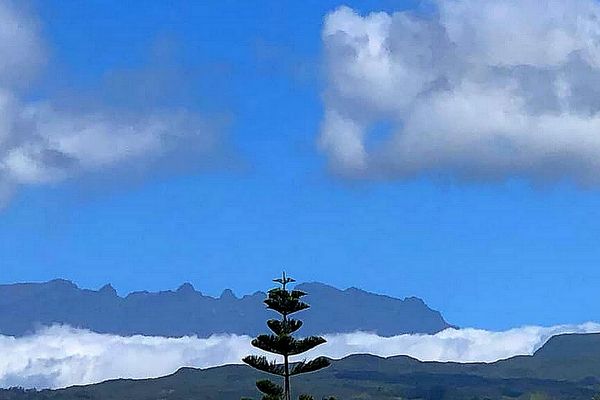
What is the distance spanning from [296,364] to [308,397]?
4510 millimetres

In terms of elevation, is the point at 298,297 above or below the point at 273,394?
above

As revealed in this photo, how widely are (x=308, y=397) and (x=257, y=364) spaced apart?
4118mm

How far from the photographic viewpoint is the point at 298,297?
76.0m

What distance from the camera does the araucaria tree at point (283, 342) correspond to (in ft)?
246

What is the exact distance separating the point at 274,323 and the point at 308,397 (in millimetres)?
5659

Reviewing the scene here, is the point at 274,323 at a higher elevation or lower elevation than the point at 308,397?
higher

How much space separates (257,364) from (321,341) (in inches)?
203

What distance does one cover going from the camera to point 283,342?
Answer: 2995 inches

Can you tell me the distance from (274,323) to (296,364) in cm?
423

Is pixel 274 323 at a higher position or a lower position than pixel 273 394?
higher

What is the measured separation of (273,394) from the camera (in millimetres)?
76375

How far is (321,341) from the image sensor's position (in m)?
77.4

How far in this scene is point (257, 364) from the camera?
246 ft

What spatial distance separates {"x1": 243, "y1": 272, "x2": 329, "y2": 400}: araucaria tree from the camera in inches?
2955
